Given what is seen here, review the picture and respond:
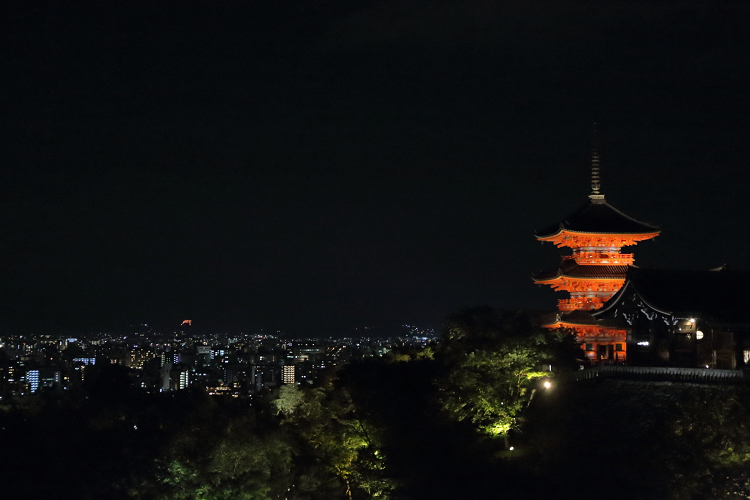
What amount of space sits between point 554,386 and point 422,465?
607 centimetres

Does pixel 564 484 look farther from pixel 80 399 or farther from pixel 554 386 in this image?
pixel 80 399

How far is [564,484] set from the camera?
2775cm

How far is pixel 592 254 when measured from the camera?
4266cm

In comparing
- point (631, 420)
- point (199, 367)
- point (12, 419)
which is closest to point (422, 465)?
point (631, 420)

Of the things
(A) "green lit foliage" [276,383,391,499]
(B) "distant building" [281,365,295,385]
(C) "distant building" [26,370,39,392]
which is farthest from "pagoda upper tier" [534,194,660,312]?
(C) "distant building" [26,370,39,392]

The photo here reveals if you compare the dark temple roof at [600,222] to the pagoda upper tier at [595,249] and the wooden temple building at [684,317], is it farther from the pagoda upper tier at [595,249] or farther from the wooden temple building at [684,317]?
the wooden temple building at [684,317]

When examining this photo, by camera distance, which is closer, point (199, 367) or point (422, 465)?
point (422, 465)

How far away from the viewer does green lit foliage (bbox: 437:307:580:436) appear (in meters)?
31.0

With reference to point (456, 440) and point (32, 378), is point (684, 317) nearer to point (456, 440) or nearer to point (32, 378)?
point (456, 440)

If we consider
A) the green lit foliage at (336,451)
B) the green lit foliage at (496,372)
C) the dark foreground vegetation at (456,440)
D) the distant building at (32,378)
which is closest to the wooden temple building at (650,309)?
the dark foreground vegetation at (456,440)

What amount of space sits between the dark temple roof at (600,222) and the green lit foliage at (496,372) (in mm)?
10737

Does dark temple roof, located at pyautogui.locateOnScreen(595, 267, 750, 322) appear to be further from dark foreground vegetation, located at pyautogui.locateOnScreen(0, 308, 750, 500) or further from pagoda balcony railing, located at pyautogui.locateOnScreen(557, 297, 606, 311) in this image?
pagoda balcony railing, located at pyautogui.locateOnScreen(557, 297, 606, 311)

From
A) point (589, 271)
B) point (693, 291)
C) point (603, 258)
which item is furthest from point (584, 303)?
point (693, 291)

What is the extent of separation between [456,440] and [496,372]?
2.77m
